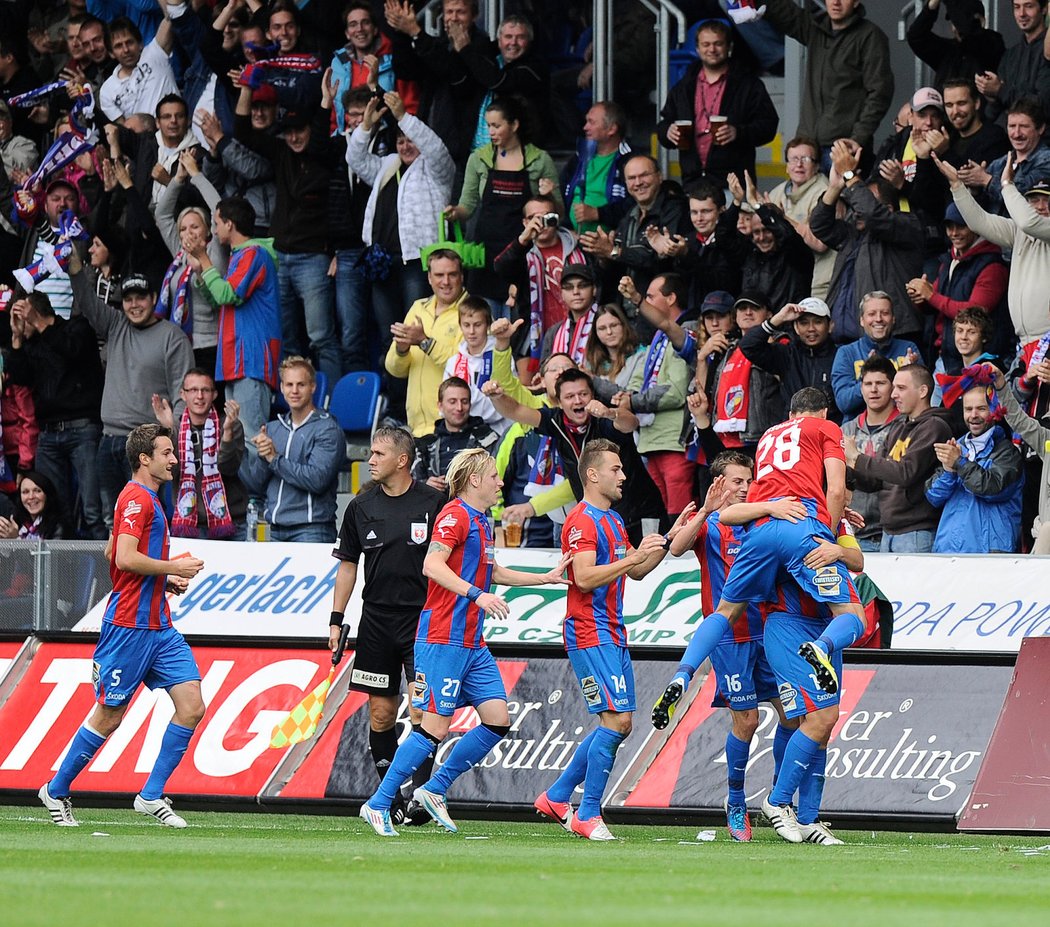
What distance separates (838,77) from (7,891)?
1148 centimetres

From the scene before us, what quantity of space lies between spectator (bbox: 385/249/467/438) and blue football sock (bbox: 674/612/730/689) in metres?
6.21

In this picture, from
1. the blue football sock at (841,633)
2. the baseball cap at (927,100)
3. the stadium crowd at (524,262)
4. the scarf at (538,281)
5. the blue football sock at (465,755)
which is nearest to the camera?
the blue football sock at (841,633)

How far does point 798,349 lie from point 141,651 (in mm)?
6194

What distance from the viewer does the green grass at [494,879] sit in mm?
6324

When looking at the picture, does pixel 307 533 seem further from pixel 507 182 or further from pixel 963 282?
pixel 963 282

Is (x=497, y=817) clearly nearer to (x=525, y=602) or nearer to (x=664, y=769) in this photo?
(x=664, y=769)

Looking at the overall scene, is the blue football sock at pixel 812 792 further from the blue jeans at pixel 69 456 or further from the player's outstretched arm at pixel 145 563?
the blue jeans at pixel 69 456

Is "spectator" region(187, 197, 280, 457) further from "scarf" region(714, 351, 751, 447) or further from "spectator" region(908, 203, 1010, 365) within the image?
"spectator" region(908, 203, 1010, 365)

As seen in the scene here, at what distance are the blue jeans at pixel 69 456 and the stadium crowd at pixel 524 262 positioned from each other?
0.04 m

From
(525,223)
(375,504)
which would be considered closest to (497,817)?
(375,504)

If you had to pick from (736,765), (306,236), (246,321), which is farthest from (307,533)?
(736,765)

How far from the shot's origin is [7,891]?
6.82m

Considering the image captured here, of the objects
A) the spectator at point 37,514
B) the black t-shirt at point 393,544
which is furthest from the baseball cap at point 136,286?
the black t-shirt at point 393,544

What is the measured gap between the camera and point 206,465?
16125mm
